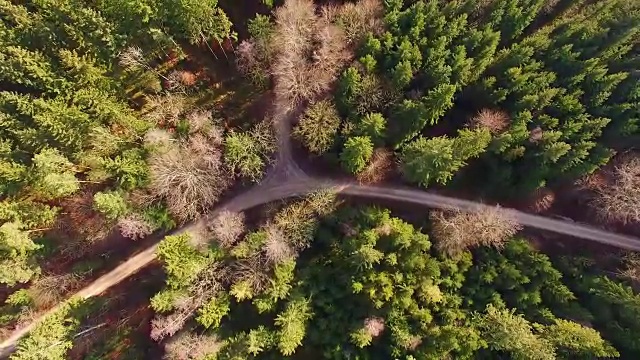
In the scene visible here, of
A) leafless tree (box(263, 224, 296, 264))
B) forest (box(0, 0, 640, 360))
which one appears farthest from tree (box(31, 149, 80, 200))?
leafless tree (box(263, 224, 296, 264))

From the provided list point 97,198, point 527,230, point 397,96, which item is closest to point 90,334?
point 97,198

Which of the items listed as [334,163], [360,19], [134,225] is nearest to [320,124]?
[334,163]

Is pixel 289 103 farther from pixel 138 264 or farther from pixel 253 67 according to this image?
pixel 138 264

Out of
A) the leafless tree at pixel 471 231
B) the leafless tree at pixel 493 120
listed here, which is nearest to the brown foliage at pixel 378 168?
the leafless tree at pixel 471 231

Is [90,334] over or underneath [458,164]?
underneath

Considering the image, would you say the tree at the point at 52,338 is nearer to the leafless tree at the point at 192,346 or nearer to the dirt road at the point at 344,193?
the dirt road at the point at 344,193
